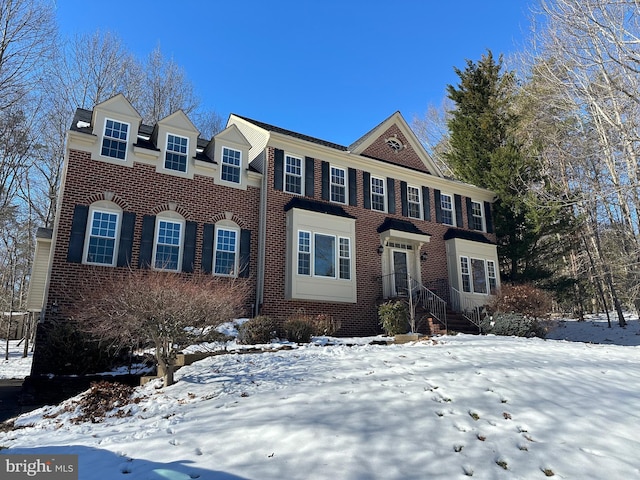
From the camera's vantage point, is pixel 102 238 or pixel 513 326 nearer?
pixel 102 238

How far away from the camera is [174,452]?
4.08 meters

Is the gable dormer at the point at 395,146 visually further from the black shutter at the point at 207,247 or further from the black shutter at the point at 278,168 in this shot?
the black shutter at the point at 207,247

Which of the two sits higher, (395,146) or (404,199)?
(395,146)

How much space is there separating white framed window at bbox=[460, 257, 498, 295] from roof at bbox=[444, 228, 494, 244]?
0.93 metres

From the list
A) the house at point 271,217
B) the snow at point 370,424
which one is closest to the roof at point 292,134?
the house at point 271,217

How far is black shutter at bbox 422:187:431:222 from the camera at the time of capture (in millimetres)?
18545

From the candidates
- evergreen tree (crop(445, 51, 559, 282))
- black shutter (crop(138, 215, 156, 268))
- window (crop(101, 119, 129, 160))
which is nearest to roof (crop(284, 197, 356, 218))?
black shutter (crop(138, 215, 156, 268))

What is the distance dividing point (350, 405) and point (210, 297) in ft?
13.1

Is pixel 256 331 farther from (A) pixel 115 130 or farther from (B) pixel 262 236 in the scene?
(A) pixel 115 130

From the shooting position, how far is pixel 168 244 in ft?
42.5

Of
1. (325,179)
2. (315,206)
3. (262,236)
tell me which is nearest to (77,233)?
(262,236)

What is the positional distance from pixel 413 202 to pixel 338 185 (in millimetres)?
3908

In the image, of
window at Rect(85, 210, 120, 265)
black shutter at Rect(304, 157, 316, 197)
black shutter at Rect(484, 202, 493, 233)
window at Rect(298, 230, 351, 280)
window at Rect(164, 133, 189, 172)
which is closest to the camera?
window at Rect(85, 210, 120, 265)

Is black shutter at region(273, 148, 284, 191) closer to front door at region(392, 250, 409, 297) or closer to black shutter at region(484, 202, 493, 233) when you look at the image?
front door at region(392, 250, 409, 297)
